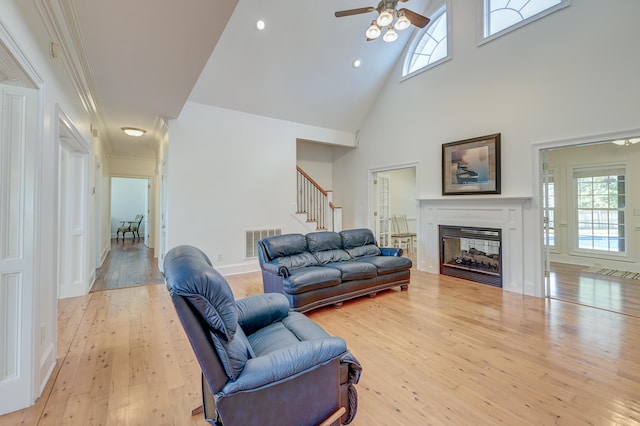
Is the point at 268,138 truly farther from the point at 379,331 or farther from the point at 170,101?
the point at 379,331

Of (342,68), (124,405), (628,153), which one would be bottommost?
(124,405)

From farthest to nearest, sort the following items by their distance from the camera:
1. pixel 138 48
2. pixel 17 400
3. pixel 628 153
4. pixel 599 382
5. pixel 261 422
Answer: pixel 628 153 < pixel 138 48 < pixel 599 382 < pixel 17 400 < pixel 261 422

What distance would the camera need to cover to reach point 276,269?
11.5 ft

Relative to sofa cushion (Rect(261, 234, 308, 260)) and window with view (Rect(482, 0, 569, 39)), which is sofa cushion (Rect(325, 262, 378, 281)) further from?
window with view (Rect(482, 0, 569, 39))

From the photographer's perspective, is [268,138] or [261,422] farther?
[268,138]

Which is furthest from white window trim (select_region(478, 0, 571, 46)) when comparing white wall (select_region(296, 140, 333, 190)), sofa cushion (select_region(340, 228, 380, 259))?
white wall (select_region(296, 140, 333, 190))

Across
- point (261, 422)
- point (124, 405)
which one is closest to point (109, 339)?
point (124, 405)

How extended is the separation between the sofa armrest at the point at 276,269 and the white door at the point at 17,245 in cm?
212

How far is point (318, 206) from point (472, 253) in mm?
3468

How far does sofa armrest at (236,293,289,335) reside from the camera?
6.46 feet

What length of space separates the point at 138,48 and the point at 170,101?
4.43 ft

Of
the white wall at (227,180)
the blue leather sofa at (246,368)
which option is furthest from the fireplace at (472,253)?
the blue leather sofa at (246,368)

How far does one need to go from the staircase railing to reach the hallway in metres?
3.35

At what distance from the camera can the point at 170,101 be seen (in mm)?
3932
